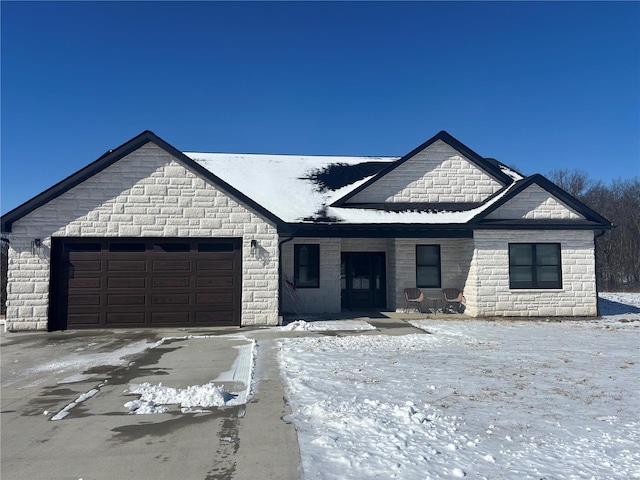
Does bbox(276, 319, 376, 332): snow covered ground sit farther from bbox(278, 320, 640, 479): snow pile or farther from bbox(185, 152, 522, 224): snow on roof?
bbox(185, 152, 522, 224): snow on roof

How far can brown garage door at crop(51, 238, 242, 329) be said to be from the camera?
42.1 ft

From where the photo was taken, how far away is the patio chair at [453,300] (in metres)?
16.0

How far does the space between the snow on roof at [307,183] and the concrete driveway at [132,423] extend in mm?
7342

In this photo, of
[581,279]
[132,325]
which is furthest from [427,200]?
[132,325]

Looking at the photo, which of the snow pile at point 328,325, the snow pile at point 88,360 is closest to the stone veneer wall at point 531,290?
the snow pile at point 328,325

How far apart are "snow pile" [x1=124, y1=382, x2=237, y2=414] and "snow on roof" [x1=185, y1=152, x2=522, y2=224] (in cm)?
898

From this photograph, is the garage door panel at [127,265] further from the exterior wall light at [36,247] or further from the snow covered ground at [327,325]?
the snow covered ground at [327,325]

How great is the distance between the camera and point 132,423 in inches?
208

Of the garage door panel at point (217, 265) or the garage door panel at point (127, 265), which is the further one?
the garage door panel at point (217, 265)

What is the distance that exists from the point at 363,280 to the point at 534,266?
6.15 meters

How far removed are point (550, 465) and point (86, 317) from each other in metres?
12.5

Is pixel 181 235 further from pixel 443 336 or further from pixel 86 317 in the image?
pixel 443 336

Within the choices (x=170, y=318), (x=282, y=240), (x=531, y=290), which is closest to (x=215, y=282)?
(x=170, y=318)

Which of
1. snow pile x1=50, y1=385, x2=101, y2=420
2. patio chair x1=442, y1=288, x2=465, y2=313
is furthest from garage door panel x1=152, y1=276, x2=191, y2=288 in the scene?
patio chair x1=442, y1=288, x2=465, y2=313
